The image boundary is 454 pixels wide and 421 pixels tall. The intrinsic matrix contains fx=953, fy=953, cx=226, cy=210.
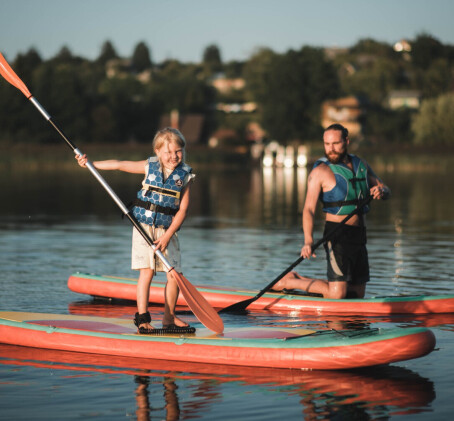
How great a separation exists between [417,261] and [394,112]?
3803 inches

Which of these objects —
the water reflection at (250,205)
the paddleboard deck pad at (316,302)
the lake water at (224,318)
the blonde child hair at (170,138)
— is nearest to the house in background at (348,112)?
the water reflection at (250,205)

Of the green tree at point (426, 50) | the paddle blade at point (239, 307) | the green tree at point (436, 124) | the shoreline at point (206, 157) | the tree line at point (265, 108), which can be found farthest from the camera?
the green tree at point (426, 50)

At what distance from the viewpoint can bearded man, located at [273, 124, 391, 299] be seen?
909cm

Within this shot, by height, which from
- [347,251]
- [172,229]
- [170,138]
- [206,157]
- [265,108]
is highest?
[265,108]

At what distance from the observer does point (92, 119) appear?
102938 mm

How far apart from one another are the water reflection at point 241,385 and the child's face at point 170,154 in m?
1.61

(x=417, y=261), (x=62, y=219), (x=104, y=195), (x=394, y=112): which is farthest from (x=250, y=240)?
(x=394, y=112)

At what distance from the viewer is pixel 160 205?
311 inches

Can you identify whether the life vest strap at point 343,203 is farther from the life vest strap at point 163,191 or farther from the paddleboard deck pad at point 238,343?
the life vest strap at point 163,191

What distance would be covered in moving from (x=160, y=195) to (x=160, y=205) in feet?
0.27

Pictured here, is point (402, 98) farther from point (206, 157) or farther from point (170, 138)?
point (170, 138)

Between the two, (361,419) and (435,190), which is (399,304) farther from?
(435,190)

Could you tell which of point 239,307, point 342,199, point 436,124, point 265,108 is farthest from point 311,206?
point 265,108

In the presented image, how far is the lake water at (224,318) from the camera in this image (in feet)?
21.2
